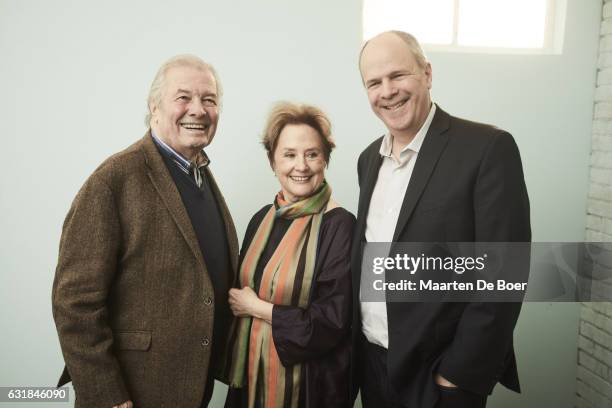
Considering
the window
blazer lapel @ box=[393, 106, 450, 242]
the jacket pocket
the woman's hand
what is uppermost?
the window

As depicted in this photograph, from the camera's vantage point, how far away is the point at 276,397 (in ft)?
5.98

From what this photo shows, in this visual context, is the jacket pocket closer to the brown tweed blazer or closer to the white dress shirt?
the brown tweed blazer

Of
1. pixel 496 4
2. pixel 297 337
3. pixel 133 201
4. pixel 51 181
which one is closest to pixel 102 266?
pixel 133 201

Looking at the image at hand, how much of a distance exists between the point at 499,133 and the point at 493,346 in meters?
0.67

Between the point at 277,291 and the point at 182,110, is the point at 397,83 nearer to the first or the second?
the point at 182,110

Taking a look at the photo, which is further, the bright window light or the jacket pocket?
the bright window light

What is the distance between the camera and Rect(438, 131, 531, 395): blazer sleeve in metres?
1.48

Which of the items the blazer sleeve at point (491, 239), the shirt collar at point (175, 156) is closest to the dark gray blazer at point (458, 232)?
the blazer sleeve at point (491, 239)

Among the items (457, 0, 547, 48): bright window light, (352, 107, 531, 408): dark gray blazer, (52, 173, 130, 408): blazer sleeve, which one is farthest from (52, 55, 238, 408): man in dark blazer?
(457, 0, 547, 48): bright window light

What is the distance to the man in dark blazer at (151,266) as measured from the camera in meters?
1.50

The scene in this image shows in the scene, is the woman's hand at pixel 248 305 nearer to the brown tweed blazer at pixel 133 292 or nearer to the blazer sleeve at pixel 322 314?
the blazer sleeve at pixel 322 314

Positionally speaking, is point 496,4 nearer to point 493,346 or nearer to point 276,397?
point 493,346

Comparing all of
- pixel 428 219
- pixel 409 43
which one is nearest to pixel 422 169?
pixel 428 219

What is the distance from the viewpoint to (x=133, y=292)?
162cm
